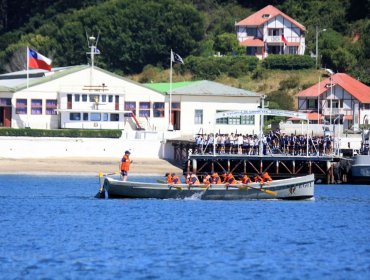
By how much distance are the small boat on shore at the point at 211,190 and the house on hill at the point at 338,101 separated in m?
58.9

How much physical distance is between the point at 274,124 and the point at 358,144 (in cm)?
1418

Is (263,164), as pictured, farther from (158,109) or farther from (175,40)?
(175,40)

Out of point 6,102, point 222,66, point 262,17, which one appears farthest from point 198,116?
point 262,17

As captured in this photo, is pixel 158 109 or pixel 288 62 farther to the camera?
pixel 288 62

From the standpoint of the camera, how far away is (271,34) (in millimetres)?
151750

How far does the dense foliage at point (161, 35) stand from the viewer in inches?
5876

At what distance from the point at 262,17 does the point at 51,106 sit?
4472cm

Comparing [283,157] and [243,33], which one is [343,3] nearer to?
[243,33]

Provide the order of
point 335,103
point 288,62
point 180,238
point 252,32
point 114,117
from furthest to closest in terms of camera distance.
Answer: point 252,32
point 288,62
point 335,103
point 114,117
point 180,238

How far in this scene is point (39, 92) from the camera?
11388 cm

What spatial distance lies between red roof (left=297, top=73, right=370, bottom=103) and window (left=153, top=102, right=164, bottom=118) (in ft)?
64.0

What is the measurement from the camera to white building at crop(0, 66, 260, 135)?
11338 centimetres

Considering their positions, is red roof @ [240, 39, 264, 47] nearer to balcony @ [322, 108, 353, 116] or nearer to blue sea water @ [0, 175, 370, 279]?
balcony @ [322, 108, 353, 116]

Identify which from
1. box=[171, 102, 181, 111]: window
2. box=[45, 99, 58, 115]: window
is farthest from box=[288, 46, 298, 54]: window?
box=[45, 99, 58, 115]: window
